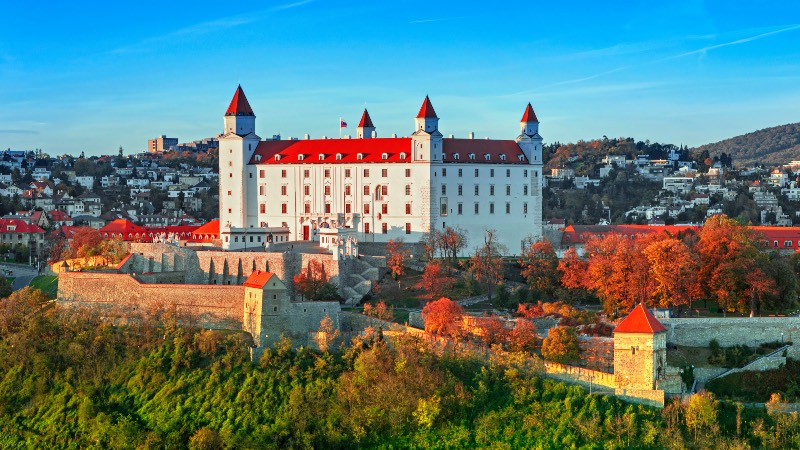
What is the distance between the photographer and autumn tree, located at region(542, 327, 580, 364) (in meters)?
40.3

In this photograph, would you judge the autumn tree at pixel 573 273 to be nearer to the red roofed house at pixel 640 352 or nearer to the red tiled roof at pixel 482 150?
the red roofed house at pixel 640 352

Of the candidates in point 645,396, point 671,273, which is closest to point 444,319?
point 645,396

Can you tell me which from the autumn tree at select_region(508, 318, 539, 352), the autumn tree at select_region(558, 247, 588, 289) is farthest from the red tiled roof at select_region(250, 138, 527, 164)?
the autumn tree at select_region(508, 318, 539, 352)

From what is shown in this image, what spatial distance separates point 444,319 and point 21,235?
4261cm

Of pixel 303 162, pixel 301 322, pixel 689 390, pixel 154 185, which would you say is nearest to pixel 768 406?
pixel 689 390

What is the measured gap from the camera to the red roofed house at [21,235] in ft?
246

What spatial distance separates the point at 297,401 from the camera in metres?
40.9

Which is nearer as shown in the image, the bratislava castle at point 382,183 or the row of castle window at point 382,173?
the bratislava castle at point 382,183

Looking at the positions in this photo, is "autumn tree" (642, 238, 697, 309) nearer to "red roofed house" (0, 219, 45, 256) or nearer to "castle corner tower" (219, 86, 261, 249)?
"castle corner tower" (219, 86, 261, 249)

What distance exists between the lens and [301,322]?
1797 inches

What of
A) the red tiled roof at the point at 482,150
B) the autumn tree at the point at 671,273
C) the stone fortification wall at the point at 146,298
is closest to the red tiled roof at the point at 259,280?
the stone fortification wall at the point at 146,298

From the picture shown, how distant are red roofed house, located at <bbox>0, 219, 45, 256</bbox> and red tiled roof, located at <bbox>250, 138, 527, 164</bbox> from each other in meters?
20.0

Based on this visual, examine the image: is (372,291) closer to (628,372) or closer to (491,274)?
(491,274)

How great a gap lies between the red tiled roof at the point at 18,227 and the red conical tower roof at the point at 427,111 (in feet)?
101
